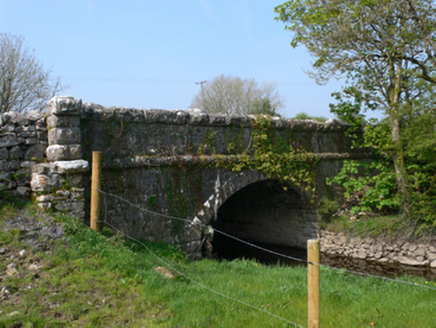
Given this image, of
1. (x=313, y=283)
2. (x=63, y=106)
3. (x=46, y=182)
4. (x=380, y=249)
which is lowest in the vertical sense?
(x=380, y=249)

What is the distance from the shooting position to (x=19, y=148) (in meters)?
6.48

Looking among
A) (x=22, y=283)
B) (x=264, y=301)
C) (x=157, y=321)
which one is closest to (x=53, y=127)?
(x=22, y=283)

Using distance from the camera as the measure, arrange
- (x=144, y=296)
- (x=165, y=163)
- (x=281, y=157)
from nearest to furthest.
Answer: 1. (x=144, y=296)
2. (x=165, y=163)
3. (x=281, y=157)

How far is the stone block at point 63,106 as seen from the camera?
6.36 metres

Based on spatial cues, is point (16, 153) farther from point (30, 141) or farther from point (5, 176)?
point (5, 176)

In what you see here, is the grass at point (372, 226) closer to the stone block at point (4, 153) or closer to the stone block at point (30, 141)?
the stone block at point (30, 141)

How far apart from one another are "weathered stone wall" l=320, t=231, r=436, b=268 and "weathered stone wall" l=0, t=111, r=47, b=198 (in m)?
8.30

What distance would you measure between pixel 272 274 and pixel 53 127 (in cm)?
403

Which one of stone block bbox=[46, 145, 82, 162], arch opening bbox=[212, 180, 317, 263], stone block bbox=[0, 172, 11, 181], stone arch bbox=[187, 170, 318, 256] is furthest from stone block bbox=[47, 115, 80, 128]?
arch opening bbox=[212, 180, 317, 263]

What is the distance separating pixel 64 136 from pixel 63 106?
0.45 meters

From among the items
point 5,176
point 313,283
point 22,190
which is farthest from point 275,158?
point 313,283

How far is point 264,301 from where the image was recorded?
4957 millimetres

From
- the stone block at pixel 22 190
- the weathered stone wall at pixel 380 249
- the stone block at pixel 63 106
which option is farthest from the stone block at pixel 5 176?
the weathered stone wall at pixel 380 249

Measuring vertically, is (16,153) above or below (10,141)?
below
